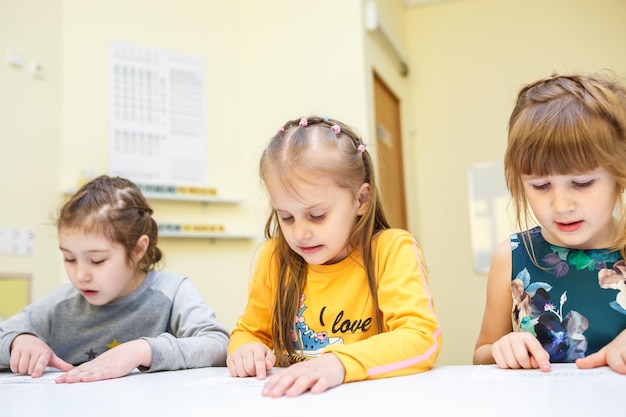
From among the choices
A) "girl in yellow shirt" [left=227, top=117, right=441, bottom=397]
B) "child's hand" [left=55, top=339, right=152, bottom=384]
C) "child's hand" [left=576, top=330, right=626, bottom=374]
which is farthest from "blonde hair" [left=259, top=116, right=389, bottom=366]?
"child's hand" [left=576, top=330, right=626, bottom=374]

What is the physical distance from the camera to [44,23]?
239cm

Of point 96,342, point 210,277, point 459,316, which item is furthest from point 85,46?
point 459,316

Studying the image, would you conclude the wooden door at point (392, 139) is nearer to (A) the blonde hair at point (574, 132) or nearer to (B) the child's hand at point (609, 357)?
(A) the blonde hair at point (574, 132)

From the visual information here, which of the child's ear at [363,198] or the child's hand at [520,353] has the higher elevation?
the child's ear at [363,198]

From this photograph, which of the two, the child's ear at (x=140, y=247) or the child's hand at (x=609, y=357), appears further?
the child's ear at (x=140, y=247)

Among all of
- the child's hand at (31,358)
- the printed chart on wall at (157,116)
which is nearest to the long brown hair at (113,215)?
the child's hand at (31,358)

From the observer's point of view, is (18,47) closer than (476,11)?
Yes

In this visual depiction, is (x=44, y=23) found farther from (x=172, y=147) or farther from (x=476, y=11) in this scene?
(x=476, y=11)

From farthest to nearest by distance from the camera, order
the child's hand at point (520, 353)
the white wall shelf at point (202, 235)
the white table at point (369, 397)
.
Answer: the white wall shelf at point (202, 235), the child's hand at point (520, 353), the white table at point (369, 397)

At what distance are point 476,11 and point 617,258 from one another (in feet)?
10.3

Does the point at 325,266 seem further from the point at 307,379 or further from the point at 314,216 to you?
the point at 307,379

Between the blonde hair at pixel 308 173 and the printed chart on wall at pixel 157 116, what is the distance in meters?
1.54

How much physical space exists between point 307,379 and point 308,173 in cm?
42

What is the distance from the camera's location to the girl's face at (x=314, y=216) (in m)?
1.05
